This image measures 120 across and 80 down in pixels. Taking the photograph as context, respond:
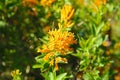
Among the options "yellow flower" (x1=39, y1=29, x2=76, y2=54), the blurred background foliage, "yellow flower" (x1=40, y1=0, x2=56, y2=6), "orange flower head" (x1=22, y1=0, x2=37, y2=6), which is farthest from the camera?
"orange flower head" (x1=22, y1=0, x2=37, y2=6)

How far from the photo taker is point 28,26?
569cm

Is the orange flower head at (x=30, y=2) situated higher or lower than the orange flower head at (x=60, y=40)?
higher

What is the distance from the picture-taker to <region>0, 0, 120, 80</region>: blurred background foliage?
16.4ft

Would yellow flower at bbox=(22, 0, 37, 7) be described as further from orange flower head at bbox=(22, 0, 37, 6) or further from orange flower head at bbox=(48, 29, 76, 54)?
orange flower head at bbox=(48, 29, 76, 54)

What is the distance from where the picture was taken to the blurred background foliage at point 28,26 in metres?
5.01

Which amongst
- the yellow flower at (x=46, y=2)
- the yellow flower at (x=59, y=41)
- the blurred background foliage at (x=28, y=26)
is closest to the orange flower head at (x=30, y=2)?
the blurred background foliage at (x=28, y=26)

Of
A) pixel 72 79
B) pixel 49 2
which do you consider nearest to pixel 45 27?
pixel 49 2

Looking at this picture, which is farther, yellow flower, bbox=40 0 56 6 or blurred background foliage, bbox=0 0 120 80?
blurred background foliage, bbox=0 0 120 80

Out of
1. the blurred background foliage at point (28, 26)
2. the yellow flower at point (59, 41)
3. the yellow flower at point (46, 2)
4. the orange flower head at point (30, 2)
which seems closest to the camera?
the yellow flower at point (59, 41)

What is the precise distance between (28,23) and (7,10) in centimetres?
78

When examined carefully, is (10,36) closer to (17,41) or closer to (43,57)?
(17,41)

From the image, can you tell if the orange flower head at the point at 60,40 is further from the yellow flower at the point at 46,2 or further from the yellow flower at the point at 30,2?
the yellow flower at the point at 30,2

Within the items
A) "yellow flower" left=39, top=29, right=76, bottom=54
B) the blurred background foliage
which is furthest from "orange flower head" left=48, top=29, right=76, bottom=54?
the blurred background foliage

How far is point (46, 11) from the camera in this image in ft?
17.3
